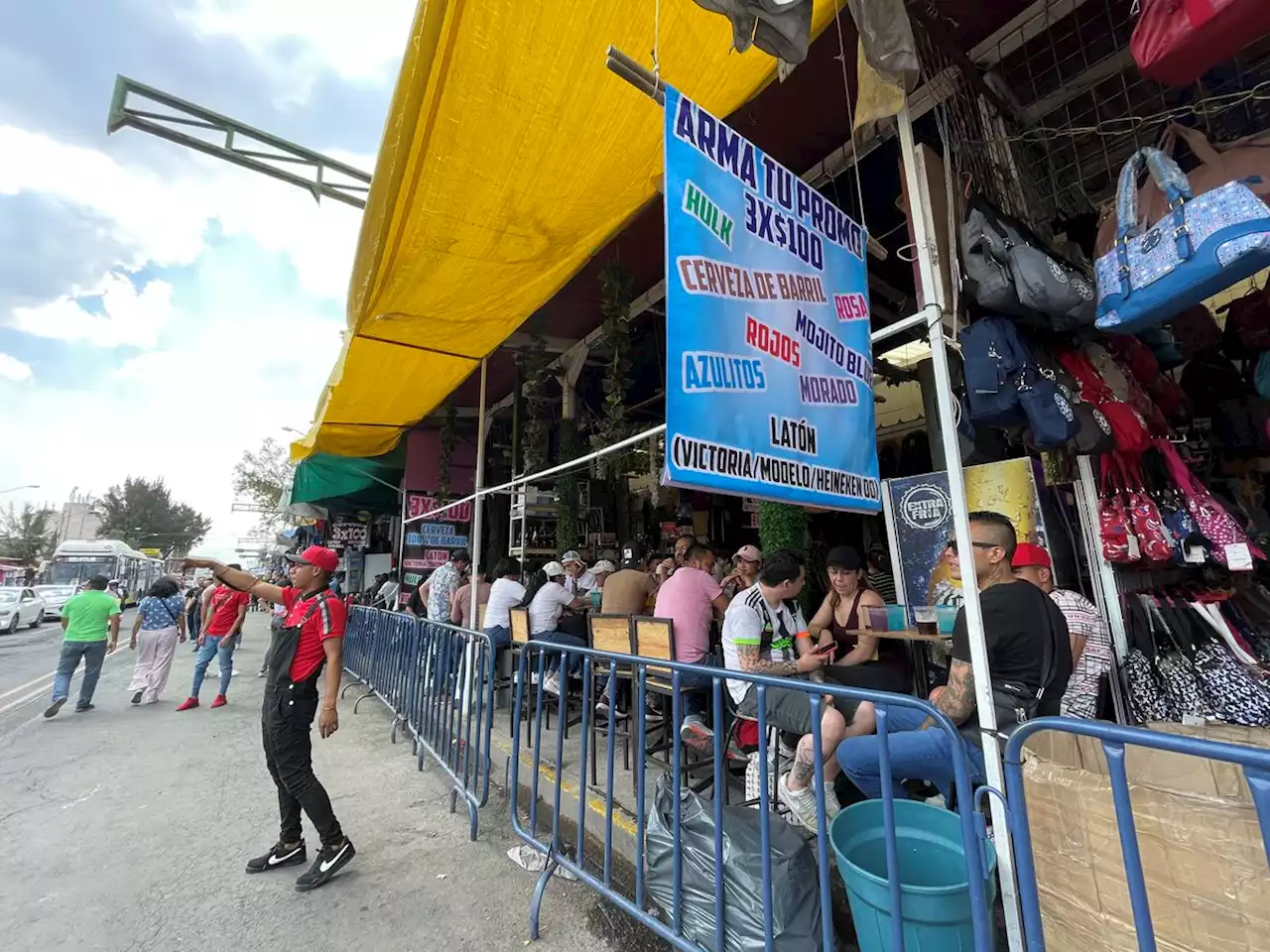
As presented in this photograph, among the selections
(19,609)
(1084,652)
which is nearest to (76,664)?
(1084,652)

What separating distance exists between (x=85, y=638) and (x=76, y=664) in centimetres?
35

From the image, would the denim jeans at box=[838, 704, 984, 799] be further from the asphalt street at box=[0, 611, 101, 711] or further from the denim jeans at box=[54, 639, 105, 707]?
the asphalt street at box=[0, 611, 101, 711]

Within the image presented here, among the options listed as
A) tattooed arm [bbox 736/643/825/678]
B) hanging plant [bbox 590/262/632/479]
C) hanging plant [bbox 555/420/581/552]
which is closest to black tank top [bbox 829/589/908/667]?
tattooed arm [bbox 736/643/825/678]

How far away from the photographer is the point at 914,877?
2047mm

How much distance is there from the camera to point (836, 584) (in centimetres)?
453

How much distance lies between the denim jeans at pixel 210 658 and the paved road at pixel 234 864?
82.8 inches

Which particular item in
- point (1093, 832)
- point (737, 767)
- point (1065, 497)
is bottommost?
point (737, 767)

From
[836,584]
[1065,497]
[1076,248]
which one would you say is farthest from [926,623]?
[1076,248]

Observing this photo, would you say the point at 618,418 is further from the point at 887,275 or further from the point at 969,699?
the point at 969,699

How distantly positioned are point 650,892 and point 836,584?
2742 millimetres

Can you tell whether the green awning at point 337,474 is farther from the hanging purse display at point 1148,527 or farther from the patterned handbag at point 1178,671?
the patterned handbag at point 1178,671

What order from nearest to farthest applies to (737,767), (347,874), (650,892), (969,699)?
(969,699) → (650,892) → (347,874) → (737,767)

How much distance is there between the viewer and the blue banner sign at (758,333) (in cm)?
191

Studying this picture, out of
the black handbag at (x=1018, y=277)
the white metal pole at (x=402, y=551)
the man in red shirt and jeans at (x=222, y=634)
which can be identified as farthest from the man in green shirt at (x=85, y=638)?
the black handbag at (x=1018, y=277)
